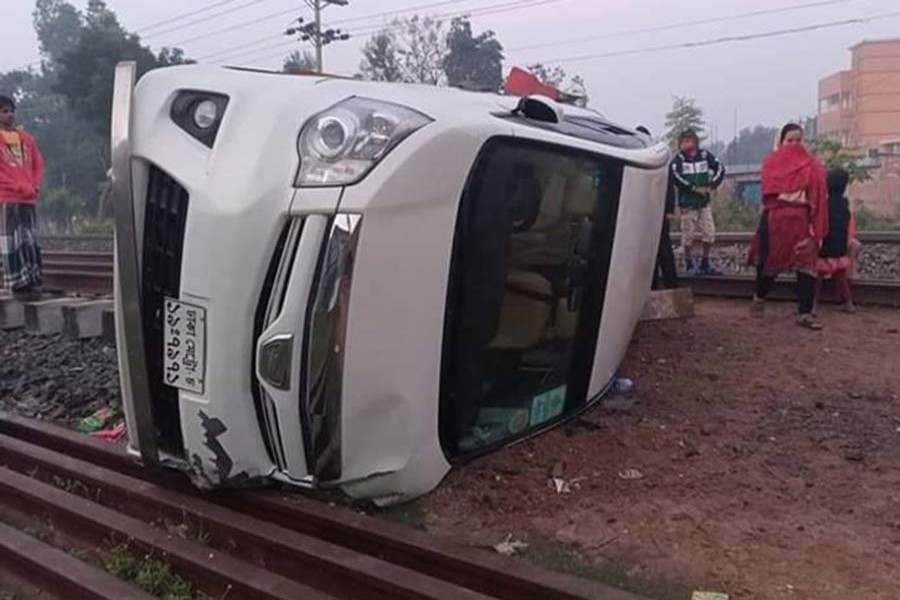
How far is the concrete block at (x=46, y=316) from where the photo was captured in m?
6.65

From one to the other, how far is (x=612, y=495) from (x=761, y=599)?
900 millimetres

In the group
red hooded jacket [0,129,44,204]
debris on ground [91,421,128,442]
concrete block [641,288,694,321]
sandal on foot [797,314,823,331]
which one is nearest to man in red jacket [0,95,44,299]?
red hooded jacket [0,129,44,204]

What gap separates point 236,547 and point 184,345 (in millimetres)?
741

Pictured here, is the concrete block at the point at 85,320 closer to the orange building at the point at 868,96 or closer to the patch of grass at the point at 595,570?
the patch of grass at the point at 595,570

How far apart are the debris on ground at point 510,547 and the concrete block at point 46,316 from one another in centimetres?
475

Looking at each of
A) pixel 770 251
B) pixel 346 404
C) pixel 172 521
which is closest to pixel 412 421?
pixel 346 404

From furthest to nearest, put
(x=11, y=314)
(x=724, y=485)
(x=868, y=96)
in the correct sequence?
(x=868, y=96) < (x=11, y=314) < (x=724, y=485)

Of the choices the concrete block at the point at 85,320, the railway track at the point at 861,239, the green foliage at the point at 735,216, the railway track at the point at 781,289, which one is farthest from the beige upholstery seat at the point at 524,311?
the green foliage at the point at 735,216

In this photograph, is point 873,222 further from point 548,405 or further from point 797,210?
point 548,405

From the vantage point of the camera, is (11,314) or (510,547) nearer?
(510,547)

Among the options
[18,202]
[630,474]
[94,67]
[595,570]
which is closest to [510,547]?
[595,570]

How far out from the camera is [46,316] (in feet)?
21.9

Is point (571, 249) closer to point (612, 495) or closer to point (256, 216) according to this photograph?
point (612, 495)

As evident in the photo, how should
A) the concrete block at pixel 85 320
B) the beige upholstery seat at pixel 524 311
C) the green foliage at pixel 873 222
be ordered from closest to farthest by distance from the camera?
the beige upholstery seat at pixel 524 311 < the concrete block at pixel 85 320 < the green foliage at pixel 873 222
